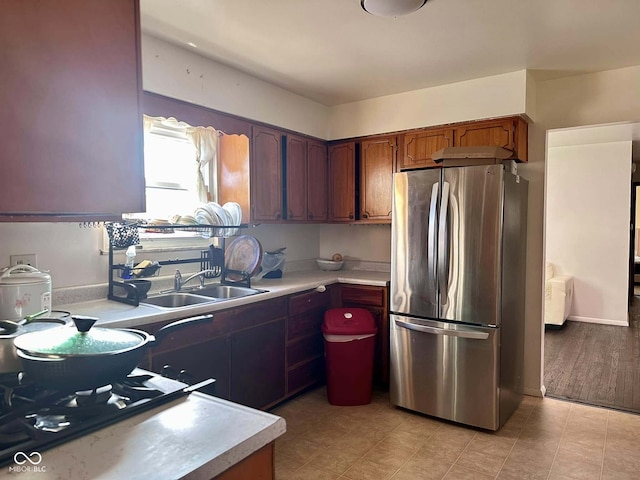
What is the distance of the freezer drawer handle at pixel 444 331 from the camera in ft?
9.21

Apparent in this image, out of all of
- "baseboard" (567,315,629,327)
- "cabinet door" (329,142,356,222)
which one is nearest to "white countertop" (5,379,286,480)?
"cabinet door" (329,142,356,222)

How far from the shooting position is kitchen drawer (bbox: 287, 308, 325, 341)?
10.5ft

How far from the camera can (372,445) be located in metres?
2.67

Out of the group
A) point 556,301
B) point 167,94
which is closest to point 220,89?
point 167,94

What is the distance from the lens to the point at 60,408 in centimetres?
100

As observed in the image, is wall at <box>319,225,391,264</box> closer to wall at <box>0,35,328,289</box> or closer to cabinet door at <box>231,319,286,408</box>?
wall at <box>0,35,328,289</box>

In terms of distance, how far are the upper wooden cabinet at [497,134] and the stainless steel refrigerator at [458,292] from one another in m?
0.31

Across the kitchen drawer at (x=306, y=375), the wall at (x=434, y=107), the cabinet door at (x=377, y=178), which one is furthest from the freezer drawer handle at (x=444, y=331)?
the wall at (x=434, y=107)

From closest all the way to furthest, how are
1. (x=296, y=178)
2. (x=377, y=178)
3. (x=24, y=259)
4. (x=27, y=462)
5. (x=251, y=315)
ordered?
Result: 1. (x=27, y=462)
2. (x=24, y=259)
3. (x=251, y=315)
4. (x=296, y=178)
5. (x=377, y=178)

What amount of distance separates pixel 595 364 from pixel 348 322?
2623mm

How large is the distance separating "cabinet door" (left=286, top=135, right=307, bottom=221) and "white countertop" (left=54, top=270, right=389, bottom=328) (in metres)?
0.54

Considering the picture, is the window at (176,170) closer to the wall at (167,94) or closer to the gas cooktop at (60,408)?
the wall at (167,94)

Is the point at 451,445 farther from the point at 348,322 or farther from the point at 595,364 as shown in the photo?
the point at 595,364

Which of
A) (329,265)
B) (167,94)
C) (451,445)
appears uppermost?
(167,94)
